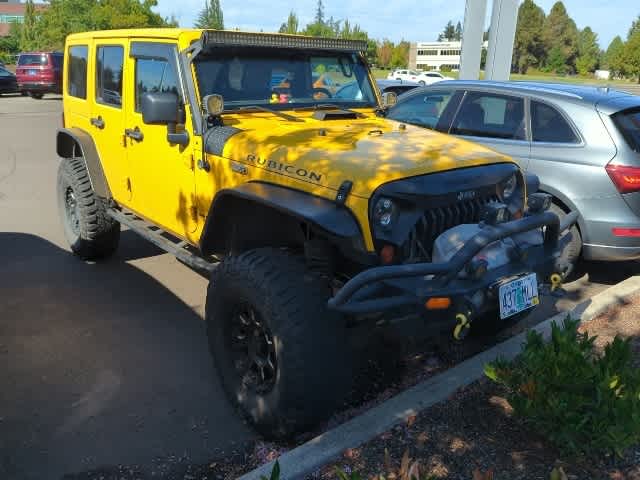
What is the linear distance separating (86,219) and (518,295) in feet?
12.7

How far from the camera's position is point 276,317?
2695 mm

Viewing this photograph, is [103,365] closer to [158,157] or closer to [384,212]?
[158,157]

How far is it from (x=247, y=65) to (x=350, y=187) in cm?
155

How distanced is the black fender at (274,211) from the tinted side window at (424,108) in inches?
119

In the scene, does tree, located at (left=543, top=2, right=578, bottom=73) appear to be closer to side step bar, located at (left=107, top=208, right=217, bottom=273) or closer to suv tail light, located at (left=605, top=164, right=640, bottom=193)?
suv tail light, located at (left=605, top=164, right=640, bottom=193)

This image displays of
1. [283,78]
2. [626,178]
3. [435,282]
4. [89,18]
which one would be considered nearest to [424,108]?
[626,178]

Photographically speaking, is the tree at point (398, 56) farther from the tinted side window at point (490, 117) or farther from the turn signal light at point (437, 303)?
the turn signal light at point (437, 303)

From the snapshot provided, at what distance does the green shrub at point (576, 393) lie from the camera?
2.48 m

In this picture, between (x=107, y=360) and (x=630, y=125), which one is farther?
(x=630, y=125)

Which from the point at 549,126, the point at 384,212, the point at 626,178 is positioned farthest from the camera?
the point at 549,126

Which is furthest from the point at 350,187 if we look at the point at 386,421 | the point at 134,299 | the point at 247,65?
the point at 134,299

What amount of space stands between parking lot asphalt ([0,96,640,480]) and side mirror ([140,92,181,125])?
1580mm

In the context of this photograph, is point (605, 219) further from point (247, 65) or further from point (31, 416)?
point (31, 416)

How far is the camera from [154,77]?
416 cm
